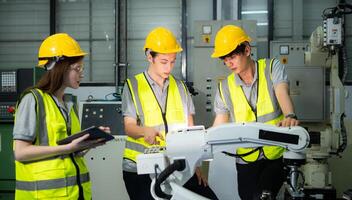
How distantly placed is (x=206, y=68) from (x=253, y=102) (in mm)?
1843

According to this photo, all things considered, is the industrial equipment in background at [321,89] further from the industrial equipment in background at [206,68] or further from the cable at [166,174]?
the cable at [166,174]

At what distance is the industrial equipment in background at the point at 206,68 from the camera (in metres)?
4.08

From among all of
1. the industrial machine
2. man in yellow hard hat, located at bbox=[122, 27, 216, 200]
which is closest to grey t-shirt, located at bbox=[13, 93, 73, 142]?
the industrial machine

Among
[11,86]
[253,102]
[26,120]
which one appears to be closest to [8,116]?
[11,86]

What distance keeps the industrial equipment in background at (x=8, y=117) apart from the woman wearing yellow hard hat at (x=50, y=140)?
2.54 m

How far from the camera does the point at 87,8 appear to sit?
242 inches

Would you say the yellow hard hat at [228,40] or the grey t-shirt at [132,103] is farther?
the grey t-shirt at [132,103]

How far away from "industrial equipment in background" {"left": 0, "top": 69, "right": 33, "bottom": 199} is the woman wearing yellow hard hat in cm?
254

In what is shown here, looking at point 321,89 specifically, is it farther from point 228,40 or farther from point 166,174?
point 166,174

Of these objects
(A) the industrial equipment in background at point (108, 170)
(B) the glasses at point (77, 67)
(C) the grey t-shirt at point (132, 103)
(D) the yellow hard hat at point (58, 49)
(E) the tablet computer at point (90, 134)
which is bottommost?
(A) the industrial equipment in background at point (108, 170)

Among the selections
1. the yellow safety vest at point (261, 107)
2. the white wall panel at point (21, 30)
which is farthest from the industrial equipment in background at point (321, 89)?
the white wall panel at point (21, 30)

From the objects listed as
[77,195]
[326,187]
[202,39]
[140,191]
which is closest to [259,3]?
[202,39]

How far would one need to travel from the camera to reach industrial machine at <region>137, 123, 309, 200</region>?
1467mm

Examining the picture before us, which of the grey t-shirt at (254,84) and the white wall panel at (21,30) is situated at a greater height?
the white wall panel at (21,30)
